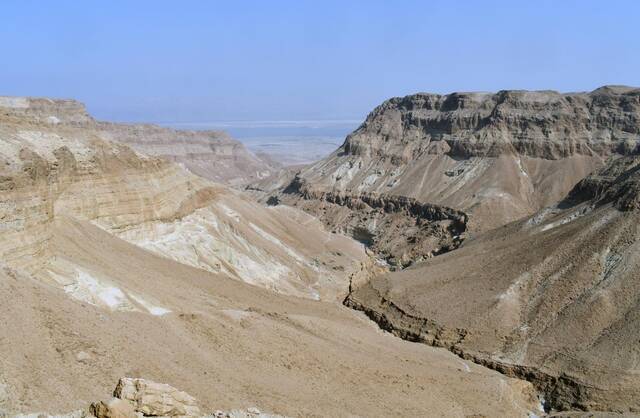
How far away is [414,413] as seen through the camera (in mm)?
26688

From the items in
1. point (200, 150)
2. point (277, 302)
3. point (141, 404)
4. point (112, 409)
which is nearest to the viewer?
point (112, 409)

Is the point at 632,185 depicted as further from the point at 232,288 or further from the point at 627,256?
the point at 232,288

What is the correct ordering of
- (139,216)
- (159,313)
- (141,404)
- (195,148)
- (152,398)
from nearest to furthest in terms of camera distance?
(141,404), (152,398), (159,313), (139,216), (195,148)

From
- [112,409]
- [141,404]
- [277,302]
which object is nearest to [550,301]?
[277,302]

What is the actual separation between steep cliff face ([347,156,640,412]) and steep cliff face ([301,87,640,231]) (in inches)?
1023

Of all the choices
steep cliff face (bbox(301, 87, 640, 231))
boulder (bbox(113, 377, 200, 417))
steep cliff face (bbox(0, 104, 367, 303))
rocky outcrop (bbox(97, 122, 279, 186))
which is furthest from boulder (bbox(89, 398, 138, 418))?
rocky outcrop (bbox(97, 122, 279, 186))

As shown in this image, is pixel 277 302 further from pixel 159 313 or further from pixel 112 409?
pixel 112 409

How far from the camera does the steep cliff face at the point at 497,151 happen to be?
85.8 metres

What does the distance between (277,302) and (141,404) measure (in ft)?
78.6

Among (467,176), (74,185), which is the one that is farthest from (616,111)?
(74,185)

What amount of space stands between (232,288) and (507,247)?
20.9 m

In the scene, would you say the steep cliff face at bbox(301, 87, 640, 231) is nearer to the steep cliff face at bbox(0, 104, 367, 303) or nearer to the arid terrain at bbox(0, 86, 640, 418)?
the arid terrain at bbox(0, 86, 640, 418)

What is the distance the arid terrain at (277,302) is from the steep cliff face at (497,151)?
9011 millimetres

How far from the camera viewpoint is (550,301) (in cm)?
4056
